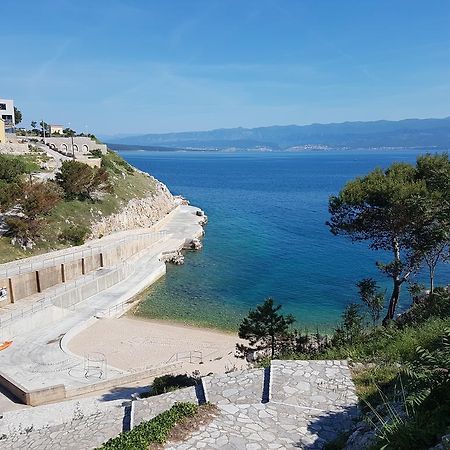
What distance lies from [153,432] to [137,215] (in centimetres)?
4015

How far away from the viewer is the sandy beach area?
1972 centimetres

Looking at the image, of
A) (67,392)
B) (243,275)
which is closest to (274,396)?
(67,392)

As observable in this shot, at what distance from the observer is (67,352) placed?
2020cm

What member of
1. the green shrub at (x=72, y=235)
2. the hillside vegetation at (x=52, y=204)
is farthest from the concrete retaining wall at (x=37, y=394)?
the green shrub at (x=72, y=235)

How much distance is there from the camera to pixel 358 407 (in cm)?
937

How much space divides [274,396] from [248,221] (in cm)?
5258

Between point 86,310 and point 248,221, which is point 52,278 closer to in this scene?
point 86,310

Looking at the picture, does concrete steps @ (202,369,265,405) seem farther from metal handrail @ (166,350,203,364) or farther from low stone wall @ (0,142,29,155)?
low stone wall @ (0,142,29,155)

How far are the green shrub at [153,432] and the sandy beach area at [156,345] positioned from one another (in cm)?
862

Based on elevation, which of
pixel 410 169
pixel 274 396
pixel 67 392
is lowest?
pixel 67 392

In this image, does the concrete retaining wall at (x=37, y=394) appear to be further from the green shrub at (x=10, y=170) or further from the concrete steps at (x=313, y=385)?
the green shrub at (x=10, y=170)

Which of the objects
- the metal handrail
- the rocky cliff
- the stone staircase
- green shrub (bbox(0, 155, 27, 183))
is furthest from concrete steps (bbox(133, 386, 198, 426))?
green shrub (bbox(0, 155, 27, 183))

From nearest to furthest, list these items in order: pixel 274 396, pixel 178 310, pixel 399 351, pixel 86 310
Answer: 1. pixel 274 396
2. pixel 399 351
3. pixel 86 310
4. pixel 178 310

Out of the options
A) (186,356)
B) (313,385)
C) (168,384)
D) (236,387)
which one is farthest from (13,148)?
(313,385)
